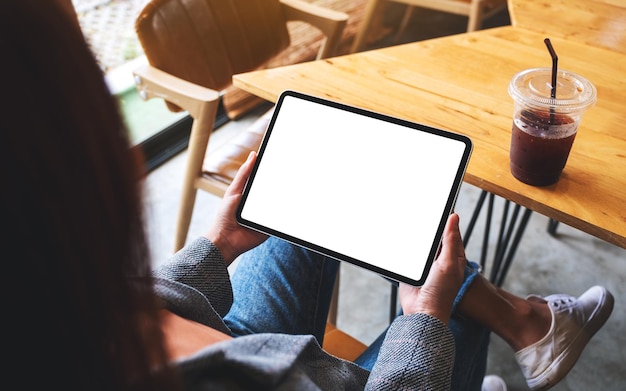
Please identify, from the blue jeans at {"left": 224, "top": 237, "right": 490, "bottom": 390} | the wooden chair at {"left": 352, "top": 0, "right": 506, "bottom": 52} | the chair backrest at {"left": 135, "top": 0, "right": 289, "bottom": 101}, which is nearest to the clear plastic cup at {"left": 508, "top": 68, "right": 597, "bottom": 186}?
the blue jeans at {"left": 224, "top": 237, "right": 490, "bottom": 390}

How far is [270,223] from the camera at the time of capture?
0.88m

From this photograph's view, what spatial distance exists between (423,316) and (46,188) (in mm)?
544

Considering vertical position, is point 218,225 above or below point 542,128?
below

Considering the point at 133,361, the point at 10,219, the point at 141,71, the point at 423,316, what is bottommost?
the point at 423,316

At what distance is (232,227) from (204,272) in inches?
4.0

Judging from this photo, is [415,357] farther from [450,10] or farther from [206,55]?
[450,10]

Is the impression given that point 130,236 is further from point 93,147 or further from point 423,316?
point 423,316

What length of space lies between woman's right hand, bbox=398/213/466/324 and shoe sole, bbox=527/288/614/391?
1.40 ft

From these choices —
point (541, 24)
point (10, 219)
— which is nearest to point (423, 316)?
point (10, 219)

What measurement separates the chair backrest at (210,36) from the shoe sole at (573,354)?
3.32 ft

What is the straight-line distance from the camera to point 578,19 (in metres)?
1.34

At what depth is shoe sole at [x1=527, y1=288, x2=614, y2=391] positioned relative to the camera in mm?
1103

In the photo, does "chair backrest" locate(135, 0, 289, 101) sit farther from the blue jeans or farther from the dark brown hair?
the dark brown hair

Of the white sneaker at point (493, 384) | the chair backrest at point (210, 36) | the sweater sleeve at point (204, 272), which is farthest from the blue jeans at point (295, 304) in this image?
the chair backrest at point (210, 36)
